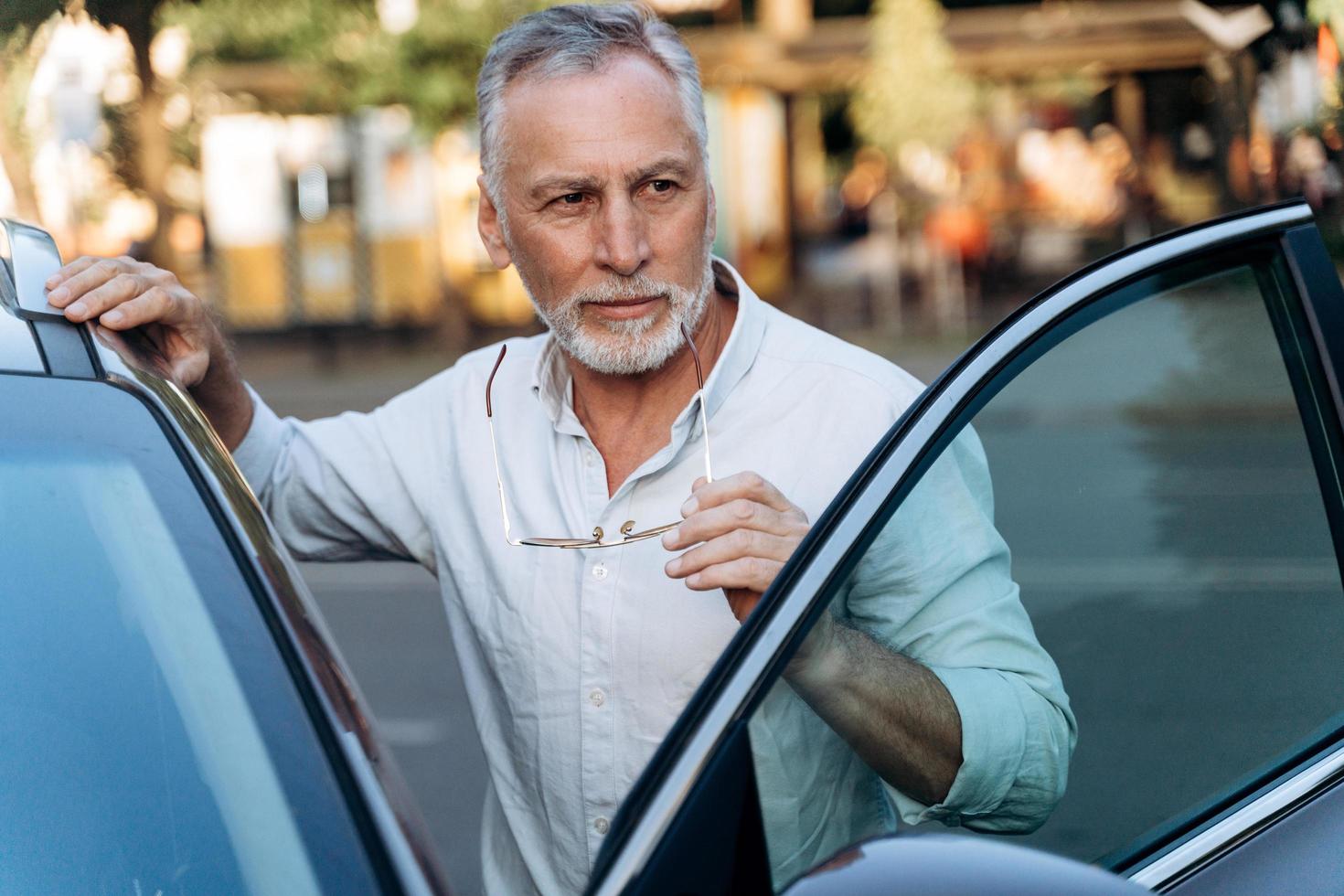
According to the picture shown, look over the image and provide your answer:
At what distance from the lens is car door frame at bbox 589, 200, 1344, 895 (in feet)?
3.70

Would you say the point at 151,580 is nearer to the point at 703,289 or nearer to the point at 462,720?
the point at 703,289

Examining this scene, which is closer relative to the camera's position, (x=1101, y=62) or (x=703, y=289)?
(x=703, y=289)

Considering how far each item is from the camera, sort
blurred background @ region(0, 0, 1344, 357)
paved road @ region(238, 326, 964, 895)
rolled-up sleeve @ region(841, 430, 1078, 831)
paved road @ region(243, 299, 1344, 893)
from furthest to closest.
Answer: blurred background @ region(0, 0, 1344, 357) → paved road @ region(238, 326, 964, 895) → paved road @ region(243, 299, 1344, 893) → rolled-up sleeve @ region(841, 430, 1078, 831)

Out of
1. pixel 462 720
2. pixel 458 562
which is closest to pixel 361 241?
pixel 462 720

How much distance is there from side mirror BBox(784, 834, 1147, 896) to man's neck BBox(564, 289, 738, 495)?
84cm

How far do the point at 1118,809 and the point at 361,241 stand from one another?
17.7 metres

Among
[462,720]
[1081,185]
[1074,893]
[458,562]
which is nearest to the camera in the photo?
[1074,893]

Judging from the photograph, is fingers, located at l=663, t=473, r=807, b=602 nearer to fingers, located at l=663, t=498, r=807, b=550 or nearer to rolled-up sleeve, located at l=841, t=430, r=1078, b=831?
fingers, located at l=663, t=498, r=807, b=550

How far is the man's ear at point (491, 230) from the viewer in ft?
6.70

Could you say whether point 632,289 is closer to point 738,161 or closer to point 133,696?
point 133,696

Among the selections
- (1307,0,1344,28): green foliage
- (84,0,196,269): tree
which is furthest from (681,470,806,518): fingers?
(84,0,196,269): tree


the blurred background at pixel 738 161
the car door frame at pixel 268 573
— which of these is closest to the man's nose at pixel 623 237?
the car door frame at pixel 268 573

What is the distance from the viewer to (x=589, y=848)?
1729 mm

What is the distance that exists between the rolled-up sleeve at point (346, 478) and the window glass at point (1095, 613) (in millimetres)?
781
